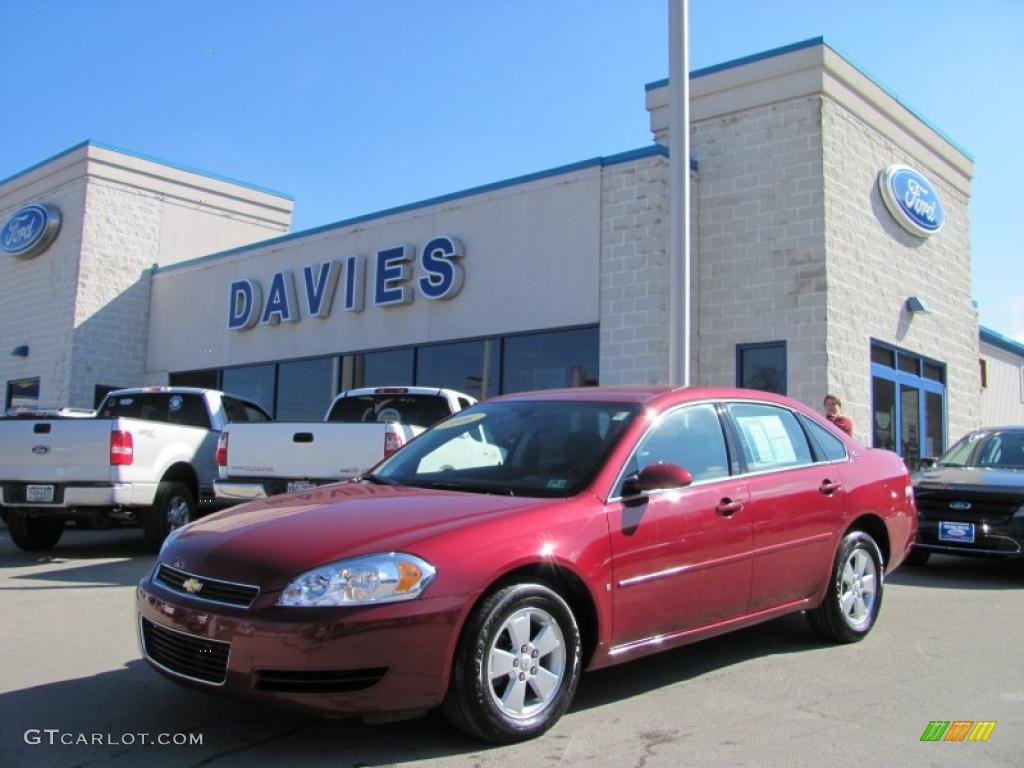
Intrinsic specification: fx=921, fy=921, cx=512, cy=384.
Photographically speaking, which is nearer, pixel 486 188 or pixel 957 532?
pixel 957 532

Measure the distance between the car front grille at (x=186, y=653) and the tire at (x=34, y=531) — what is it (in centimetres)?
720

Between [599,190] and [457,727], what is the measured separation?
10.6 meters

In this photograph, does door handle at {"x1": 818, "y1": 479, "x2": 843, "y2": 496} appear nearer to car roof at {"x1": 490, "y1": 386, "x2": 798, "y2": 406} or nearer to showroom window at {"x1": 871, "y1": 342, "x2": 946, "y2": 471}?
car roof at {"x1": 490, "y1": 386, "x2": 798, "y2": 406}

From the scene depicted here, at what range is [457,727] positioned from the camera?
368 centimetres

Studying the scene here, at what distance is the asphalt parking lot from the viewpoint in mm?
3682

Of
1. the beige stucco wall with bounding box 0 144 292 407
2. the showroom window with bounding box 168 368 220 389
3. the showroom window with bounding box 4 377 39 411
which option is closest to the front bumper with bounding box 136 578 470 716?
the showroom window with bounding box 168 368 220 389

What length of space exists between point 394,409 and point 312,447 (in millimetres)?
1184

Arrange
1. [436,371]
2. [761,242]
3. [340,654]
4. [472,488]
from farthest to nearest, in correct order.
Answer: [436,371], [761,242], [472,488], [340,654]

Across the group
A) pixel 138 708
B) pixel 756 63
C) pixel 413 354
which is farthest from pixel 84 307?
pixel 138 708

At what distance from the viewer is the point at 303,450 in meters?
8.61

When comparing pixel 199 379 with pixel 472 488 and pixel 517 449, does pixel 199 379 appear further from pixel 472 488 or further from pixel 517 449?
pixel 472 488

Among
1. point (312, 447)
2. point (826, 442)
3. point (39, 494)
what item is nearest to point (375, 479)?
point (826, 442)

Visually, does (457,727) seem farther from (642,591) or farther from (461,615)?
(642,591)

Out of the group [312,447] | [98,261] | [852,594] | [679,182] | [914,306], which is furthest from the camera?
[98,261]
